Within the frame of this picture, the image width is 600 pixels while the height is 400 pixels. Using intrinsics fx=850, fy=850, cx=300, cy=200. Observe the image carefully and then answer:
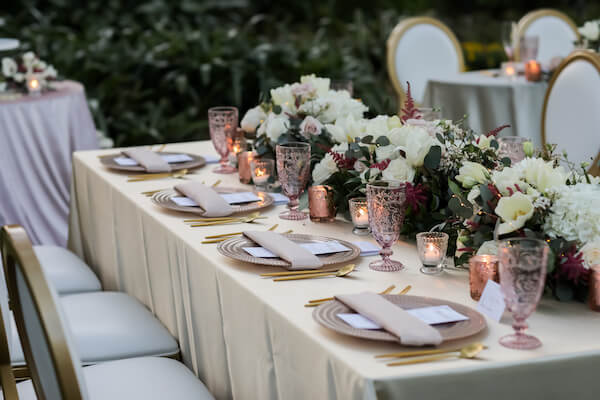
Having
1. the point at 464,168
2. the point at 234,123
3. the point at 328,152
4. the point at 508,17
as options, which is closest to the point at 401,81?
the point at 234,123

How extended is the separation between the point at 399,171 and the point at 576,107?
1668 mm

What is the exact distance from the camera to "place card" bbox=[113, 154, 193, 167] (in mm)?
2793

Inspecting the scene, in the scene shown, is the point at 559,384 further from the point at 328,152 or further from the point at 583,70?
the point at 583,70

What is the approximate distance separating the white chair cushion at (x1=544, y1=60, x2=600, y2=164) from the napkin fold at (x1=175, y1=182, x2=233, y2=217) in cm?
157

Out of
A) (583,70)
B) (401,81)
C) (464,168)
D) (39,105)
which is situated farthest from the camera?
(401,81)

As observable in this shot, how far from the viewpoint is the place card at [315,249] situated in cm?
179

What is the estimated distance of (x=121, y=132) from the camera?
5.88 meters

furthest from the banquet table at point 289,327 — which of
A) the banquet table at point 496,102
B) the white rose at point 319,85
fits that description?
the banquet table at point 496,102

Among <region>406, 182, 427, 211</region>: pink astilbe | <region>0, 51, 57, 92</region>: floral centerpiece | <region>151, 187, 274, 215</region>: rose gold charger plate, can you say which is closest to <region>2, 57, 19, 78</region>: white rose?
<region>0, 51, 57, 92</region>: floral centerpiece

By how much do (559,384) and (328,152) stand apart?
1.00 m

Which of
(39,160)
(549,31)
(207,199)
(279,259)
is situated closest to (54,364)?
(279,259)

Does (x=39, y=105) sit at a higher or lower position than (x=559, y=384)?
higher

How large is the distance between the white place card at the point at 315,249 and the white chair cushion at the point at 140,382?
32 cm

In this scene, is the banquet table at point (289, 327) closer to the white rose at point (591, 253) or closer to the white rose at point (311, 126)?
the white rose at point (591, 253)
